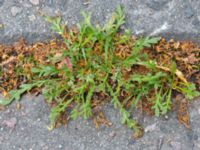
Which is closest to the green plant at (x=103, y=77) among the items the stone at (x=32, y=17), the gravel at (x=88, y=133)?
the gravel at (x=88, y=133)

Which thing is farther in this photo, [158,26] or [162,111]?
[158,26]

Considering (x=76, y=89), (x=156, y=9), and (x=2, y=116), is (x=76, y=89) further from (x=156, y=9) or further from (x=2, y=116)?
(x=156, y=9)

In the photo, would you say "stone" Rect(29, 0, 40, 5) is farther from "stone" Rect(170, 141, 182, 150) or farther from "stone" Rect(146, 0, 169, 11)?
"stone" Rect(170, 141, 182, 150)

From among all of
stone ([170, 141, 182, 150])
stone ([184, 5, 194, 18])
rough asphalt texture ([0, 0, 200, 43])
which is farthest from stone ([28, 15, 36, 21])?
stone ([170, 141, 182, 150])

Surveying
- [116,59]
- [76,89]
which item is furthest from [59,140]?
[116,59]

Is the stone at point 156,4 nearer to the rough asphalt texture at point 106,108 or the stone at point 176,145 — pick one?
the rough asphalt texture at point 106,108

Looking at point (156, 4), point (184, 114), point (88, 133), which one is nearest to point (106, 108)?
point (88, 133)
